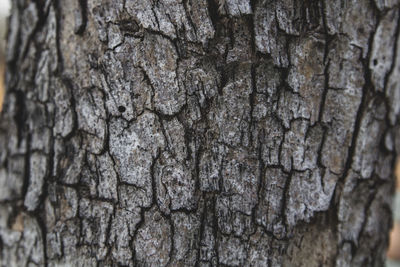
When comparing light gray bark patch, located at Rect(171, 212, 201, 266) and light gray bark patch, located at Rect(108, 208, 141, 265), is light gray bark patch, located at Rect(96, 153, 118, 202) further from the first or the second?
light gray bark patch, located at Rect(171, 212, 201, 266)

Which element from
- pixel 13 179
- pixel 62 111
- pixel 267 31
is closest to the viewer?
pixel 267 31

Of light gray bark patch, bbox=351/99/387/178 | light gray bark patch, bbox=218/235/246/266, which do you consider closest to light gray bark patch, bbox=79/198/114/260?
light gray bark patch, bbox=218/235/246/266

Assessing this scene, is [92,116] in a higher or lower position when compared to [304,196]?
higher

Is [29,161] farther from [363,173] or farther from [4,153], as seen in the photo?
[363,173]

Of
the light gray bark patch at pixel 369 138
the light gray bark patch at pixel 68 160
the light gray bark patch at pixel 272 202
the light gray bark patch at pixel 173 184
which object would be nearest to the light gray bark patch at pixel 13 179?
the light gray bark patch at pixel 68 160

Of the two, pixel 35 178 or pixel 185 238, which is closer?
pixel 185 238

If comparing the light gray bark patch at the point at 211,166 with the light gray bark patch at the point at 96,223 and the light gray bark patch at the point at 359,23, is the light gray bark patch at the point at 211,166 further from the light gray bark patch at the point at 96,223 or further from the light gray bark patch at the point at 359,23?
the light gray bark patch at the point at 359,23

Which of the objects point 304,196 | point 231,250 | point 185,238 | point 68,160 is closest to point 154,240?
point 185,238

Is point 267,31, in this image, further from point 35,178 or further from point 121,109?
point 35,178
